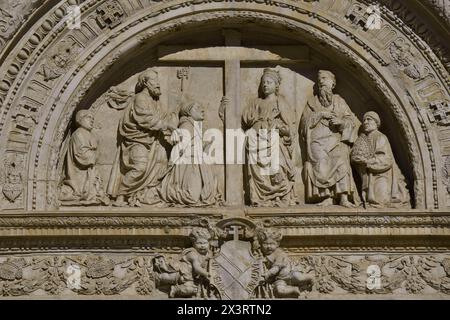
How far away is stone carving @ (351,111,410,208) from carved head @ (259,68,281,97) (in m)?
0.99

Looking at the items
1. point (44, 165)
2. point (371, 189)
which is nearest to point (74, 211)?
point (44, 165)

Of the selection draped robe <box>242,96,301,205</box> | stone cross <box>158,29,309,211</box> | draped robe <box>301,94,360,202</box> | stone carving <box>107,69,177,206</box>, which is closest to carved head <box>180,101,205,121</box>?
stone carving <box>107,69,177,206</box>

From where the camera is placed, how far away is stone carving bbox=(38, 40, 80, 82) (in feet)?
46.9

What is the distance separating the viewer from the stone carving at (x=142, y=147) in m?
14.4

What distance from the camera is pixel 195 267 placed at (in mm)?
13930

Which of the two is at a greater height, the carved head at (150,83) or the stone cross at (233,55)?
the stone cross at (233,55)

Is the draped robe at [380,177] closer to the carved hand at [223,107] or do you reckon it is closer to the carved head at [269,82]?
the carved head at [269,82]

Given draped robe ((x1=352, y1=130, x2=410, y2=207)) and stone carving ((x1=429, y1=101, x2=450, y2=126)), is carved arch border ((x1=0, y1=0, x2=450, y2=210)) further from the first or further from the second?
draped robe ((x1=352, y1=130, x2=410, y2=207))

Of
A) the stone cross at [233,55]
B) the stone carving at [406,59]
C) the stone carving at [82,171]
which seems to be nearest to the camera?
the stone carving at [82,171]

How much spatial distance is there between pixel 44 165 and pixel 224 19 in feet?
7.73

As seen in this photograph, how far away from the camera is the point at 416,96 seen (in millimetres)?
14352

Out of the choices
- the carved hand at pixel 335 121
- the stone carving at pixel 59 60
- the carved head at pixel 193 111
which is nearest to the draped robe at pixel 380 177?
the carved hand at pixel 335 121

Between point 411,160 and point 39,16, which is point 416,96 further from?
point 39,16

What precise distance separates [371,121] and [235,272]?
6.92 ft
